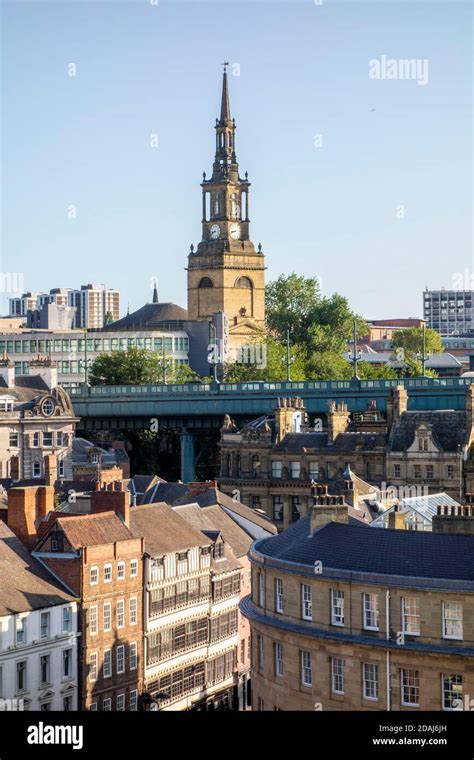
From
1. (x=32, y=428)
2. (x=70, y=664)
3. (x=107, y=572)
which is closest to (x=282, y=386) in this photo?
Result: (x=32, y=428)

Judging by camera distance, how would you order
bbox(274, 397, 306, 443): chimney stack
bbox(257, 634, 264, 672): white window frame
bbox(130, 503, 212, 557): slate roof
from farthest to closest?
bbox(274, 397, 306, 443): chimney stack, bbox(130, 503, 212, 557): slate roof, bbox(257, 634, 264, 672): white window frame

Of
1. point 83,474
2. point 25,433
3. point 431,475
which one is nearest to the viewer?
point 431,475

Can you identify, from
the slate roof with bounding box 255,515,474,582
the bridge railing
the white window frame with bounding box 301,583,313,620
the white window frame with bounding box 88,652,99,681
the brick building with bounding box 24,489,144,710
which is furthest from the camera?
the bridge railing

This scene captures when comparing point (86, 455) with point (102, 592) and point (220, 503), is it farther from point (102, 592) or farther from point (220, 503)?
point (102, 592)

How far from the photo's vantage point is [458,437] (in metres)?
105

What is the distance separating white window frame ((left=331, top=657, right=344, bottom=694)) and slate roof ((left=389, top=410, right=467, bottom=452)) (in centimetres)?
5307

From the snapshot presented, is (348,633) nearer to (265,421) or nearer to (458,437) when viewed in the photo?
(458,437)

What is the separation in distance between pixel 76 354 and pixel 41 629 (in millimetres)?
138379

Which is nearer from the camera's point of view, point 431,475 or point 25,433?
point 431,475

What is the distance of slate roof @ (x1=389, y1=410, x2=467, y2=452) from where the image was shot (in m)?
105

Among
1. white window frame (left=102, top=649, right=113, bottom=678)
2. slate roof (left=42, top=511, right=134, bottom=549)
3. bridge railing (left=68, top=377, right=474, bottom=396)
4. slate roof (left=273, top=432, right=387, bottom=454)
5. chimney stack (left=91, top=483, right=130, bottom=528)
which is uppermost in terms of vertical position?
bridge railing (left=68, top=377, right=474, bottom=396)

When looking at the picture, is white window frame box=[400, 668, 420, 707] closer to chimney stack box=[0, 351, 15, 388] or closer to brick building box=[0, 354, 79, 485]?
brick building box=[0, 354, 79, 485]

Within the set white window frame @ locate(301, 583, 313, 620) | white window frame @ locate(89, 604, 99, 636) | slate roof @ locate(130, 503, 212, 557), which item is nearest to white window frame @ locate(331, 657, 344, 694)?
white window frame @ locate(301, 583, 313, 620)
